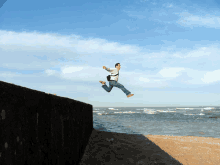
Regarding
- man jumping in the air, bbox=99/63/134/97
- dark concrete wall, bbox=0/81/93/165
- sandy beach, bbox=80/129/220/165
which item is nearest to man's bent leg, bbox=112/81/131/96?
man jumping in the air, bbox=99/63/134/97

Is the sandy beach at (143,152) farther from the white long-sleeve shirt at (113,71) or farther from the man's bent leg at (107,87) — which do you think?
the white long-sleeve shirt at (113,71)

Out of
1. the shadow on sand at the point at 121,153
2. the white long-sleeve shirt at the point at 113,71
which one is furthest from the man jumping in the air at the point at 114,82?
the shadow on sand at the point at 121,153

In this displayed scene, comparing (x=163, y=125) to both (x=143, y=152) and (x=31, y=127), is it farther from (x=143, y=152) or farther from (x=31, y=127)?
(x=31, y=127)

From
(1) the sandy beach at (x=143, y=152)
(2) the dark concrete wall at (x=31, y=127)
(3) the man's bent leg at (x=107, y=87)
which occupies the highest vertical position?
(3) the man's bent leg at (x=107, y=87)

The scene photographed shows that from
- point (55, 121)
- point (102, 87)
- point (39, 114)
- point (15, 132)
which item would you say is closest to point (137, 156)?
point (102, 87)

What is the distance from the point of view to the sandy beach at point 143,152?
635cm

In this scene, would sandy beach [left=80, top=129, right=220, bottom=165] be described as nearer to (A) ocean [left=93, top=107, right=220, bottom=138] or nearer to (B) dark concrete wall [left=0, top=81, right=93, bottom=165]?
(B) dark concrete wall [left=0, top=81, right=93, bottom=165]

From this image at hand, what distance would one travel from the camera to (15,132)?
2381mm

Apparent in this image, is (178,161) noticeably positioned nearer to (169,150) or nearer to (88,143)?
(169,150)

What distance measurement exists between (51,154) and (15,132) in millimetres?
1222

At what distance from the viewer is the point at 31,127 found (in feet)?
9.02

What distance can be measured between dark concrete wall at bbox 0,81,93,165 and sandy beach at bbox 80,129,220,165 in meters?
2.37

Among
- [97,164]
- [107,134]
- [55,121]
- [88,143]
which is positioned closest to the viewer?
[55,121]

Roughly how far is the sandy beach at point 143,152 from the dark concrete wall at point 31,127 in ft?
7.78
